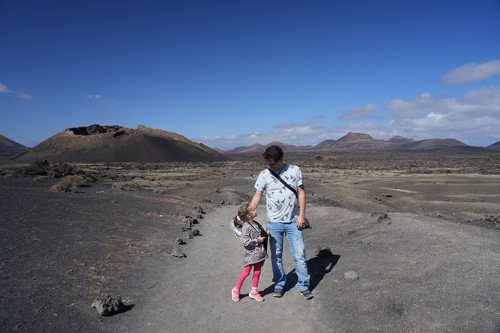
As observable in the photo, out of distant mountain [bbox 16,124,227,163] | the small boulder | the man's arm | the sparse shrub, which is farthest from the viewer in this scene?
distant mountain [bbox 16,124,227,163]

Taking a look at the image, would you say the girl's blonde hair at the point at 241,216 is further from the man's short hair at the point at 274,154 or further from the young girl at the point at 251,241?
the man's short hair at the point at 274,154

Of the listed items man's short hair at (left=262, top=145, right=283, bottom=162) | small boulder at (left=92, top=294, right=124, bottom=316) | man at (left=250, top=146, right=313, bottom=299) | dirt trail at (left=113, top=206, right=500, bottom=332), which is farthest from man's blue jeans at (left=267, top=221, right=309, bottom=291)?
small boulder at (left=92, top=294, right=124, bottom=316)

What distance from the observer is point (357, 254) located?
24.1ft

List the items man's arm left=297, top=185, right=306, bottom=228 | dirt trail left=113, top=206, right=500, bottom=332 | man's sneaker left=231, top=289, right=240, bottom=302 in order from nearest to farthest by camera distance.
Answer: dirt trail left=113, top=206, right=500, bottom=332, man's arm left=297, top=185, right=306, bottom=228, man's sneaker left=231, top=289, right=240, bottom=302

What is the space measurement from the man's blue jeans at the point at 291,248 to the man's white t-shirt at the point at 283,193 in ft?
0.40

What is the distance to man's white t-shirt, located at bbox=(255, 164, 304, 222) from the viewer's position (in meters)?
5.23

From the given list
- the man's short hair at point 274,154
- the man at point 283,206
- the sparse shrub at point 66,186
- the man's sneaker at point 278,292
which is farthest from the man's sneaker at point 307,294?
the sparse shrub at point 66,186

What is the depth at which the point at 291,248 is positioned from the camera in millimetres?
5359

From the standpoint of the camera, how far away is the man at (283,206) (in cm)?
521

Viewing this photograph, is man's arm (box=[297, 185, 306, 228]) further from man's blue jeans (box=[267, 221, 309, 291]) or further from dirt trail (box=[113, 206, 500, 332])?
dirt trail (box=[113, 206, 500, 332])

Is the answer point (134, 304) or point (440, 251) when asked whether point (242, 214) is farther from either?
point (440, 251)

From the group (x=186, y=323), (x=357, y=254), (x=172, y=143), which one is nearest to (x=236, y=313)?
(x=186, y=323)

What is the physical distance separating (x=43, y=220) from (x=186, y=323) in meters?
6.54

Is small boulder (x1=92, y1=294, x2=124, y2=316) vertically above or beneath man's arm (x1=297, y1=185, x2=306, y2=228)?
beneath
